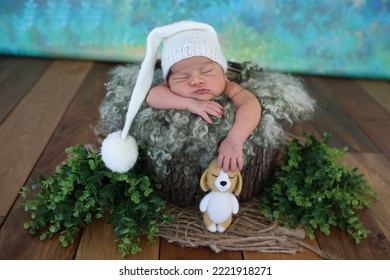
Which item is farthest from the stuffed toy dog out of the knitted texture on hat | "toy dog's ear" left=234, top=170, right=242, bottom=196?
the knitted texture on hat

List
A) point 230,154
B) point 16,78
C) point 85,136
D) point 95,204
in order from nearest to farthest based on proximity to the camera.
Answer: point 230,154
point 95,204
point 85,136
point 16,78

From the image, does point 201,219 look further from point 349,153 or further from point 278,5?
point 278,5

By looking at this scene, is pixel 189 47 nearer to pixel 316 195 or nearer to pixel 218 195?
pixel 218 195

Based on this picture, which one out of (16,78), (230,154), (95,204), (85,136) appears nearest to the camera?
(230,154)

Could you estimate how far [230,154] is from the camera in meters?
1.10

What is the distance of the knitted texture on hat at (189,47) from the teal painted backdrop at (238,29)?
3.31ft

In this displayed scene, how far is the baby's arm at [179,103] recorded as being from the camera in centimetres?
113

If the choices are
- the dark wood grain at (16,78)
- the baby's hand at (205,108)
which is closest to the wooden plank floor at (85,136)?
the dark wood grain at (16,78)

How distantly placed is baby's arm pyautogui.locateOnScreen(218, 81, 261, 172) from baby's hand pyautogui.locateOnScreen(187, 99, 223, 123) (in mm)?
49

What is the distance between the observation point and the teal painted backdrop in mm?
2162

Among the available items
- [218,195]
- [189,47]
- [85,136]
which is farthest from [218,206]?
[85,136]

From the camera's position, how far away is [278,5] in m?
2.15

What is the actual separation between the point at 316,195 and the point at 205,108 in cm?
38

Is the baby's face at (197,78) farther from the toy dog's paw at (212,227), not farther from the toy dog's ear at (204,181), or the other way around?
the toy dog's paw at (212,227)
